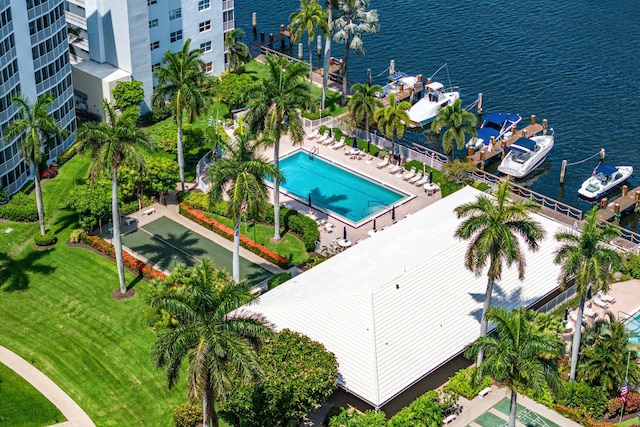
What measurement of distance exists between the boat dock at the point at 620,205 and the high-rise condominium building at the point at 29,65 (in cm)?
5457

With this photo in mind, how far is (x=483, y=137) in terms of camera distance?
366 ft

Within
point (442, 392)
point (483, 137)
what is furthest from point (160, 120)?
point (442, 392)

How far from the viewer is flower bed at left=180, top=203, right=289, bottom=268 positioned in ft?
291

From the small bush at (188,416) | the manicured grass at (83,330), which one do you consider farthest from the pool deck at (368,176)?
the small bush at (188,416)

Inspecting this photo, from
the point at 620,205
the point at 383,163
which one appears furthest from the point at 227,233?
the point at 620,205

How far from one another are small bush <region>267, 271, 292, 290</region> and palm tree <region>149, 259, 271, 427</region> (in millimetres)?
21219

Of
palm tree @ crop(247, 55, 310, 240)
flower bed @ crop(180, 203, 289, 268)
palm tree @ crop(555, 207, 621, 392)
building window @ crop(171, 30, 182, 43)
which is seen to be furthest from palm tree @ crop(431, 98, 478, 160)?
building window @ crop(171, 30, 182, 43)

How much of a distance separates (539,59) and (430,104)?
22874 mm

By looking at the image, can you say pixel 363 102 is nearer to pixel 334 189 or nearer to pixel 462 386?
pixel 334 189

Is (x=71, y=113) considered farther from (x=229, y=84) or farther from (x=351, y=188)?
(x=351, y=188)

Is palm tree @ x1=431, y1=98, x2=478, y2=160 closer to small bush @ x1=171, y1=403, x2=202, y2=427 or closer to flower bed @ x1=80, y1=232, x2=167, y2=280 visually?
flower bed @ x1=80, y1=232, x2=167, y2=280

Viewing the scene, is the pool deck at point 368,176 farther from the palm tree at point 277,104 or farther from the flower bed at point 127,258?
the flower bed at point 127,258

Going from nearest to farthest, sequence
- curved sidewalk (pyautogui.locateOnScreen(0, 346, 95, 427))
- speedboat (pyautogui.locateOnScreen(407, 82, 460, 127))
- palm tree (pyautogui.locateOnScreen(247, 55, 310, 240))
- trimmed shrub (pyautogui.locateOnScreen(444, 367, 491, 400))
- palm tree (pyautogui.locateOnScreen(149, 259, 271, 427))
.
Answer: palm tree (pyautogui.locateOnScreen(149, 259, 271, 427))
curved sidewalk (pyautogui.locateOnScreen(0, 346, 95, 427))
trimmed shrub (pyautogui.locateOnScreen(444, 367, 491, 400))
palm tree (pyautogui.locateOnScreen(247, 55, 310, 240))
speedboat (pyautogui.locateOnScreen(407, 82, 460, 127))

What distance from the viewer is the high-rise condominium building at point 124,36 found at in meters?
110
